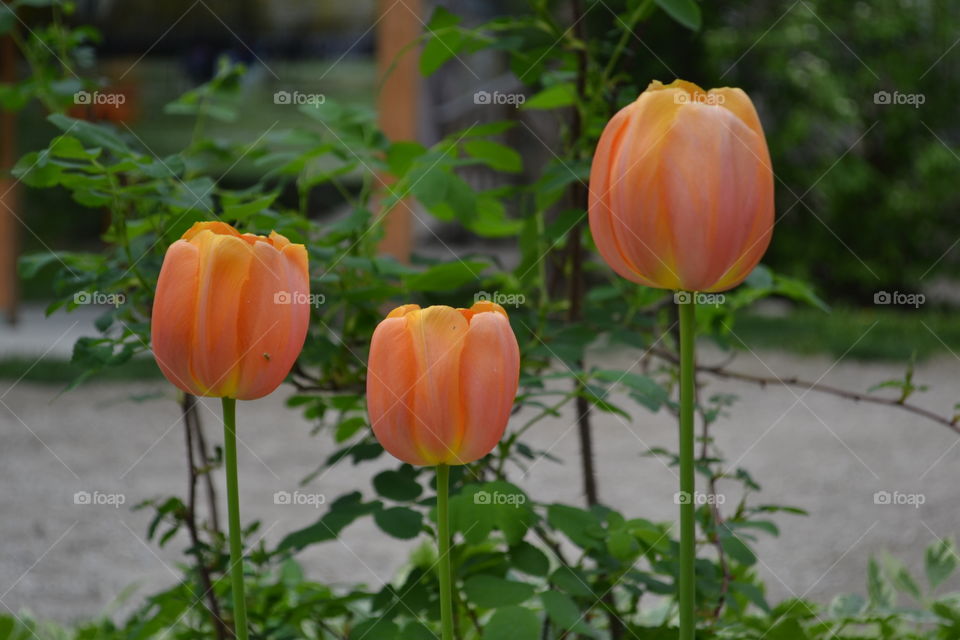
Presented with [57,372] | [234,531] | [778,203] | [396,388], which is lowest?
[57,372]

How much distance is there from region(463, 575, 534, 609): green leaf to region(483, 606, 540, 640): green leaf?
0.23 feet

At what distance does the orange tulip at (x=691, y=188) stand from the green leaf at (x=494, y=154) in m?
0.74

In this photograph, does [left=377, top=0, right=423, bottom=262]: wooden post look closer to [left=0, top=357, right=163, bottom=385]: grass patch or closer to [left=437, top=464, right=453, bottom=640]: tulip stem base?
[left=0, top=357, right=163, bottom=385]: grass patch

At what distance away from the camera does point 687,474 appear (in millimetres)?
670

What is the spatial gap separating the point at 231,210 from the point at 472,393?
459 millimetres

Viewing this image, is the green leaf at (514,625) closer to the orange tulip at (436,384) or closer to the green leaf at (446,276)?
the orange tulip at (436,384)

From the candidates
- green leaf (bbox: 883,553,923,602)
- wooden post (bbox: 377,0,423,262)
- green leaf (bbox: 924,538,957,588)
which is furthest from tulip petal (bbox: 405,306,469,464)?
wooden post (bbox: 377,0,423,262)

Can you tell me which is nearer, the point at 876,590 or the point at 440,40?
the point at 440,40

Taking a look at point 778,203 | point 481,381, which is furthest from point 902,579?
point 778,203

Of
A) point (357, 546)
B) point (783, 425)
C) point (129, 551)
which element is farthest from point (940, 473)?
point (129, 551)

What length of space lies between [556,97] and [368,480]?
3.08 metres

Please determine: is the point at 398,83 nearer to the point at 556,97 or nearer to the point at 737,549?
the point at 556,97

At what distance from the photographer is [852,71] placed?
362 inches

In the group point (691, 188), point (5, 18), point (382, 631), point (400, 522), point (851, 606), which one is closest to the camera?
point (691, 188)
